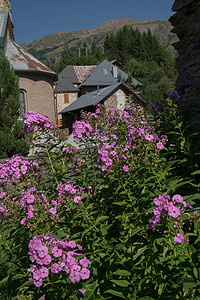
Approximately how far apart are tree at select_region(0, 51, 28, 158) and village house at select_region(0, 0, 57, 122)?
592cm

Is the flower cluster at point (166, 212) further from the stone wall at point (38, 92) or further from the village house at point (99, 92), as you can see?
the village house at point (99, 92)

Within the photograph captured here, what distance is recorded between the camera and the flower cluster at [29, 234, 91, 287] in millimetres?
1733

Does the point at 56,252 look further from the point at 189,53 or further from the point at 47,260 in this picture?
the point at 189,53

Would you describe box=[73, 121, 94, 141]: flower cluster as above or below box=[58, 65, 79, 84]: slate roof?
below

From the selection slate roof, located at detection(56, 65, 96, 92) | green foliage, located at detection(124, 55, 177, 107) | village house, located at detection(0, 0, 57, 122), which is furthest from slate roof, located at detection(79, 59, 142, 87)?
village house, located at detection(0, 0, 57, 122)

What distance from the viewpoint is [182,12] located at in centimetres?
522

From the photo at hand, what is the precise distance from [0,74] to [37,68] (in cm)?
720

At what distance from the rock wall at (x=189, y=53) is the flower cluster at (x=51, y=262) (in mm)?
3400

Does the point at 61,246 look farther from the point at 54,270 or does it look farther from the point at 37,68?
the point at 37,68

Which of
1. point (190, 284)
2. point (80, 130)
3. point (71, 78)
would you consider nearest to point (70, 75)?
point (71, 78)

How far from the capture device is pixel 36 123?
11.9 ft

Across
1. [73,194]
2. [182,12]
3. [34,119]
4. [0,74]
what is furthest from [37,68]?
[73,194]

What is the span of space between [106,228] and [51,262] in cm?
Answer: 84

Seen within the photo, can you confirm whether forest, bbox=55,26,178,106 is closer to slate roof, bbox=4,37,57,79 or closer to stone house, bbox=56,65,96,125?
stone house, bbox=56,65,96,125
